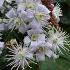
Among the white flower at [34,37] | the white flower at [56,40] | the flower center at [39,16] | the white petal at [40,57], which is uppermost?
the flower center at [39,16]

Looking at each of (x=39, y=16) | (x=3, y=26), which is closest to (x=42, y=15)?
(x=39, y=16)

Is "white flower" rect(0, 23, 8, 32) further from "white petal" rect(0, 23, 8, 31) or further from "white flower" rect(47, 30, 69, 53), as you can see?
"white flower" rect(47, 30, 69, 53)

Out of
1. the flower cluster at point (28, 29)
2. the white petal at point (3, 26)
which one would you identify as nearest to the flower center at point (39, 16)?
the flower cluster at point (28, 29)

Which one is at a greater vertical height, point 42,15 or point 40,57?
point 42,15

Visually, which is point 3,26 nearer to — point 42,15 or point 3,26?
point 3,26

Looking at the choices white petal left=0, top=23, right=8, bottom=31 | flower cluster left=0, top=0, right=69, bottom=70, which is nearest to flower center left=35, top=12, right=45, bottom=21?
A: flower cluster left=0, top=0, right=69, bottom=70

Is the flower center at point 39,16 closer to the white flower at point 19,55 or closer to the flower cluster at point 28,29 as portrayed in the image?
the flower cluster at point 28,29

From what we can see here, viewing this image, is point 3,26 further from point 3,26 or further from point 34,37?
point 34,37
